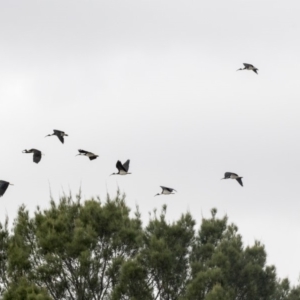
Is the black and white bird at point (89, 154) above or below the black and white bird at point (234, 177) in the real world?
below

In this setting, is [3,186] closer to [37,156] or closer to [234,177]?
[37,156]

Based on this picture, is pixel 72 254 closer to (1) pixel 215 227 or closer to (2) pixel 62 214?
(2) pixel 62 214

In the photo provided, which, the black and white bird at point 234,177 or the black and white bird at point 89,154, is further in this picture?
the black and white bird at point 234,177

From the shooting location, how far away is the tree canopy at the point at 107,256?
2451 inches

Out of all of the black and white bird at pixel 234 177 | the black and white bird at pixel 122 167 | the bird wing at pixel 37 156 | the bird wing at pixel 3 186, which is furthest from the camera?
the black and white bird at pixel 234 177

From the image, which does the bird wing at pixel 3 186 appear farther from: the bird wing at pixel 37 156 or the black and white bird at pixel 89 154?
the black and white bird at pixel 89 154

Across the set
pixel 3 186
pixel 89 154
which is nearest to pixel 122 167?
pixel 89 154

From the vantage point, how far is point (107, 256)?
63.9 m

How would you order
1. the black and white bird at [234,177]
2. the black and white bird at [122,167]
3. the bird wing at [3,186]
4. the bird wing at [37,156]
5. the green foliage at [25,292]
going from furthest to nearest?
the black and white bird at [234,177] → the green foliage at [25,292] → the bird wing at [37,156] → the bird wing at [3,186] → the black and white bird at [122,167]

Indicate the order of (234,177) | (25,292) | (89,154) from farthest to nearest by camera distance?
(234,177), (25,292), (89,154)

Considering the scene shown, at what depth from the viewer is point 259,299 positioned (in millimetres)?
70375

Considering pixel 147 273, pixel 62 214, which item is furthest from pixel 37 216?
pixel 147 273

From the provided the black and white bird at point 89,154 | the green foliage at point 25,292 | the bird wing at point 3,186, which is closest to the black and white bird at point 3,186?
the bird wing at point 3,186

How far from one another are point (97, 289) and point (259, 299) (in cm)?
1018
